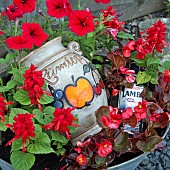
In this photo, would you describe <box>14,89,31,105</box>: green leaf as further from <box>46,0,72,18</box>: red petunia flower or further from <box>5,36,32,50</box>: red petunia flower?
<box>46,0,72,18</box>: red petunia flower

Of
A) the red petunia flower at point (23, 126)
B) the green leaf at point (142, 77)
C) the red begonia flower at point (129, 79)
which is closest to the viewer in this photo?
the red petunia flower at point (23, 126)

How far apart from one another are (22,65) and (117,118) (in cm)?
50

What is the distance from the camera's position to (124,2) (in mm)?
3480

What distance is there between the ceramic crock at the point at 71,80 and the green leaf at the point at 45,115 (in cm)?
8

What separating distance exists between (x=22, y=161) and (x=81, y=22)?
633 millimetres

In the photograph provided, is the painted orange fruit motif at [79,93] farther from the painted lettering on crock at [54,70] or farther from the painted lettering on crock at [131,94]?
the painted lettering on crock at [131,94]

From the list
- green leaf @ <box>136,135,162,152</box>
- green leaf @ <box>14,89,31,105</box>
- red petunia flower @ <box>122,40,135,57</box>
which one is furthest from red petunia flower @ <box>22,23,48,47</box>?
green leaf @ <box>136,135,162,152</box>

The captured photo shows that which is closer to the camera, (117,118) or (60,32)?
(117,118)

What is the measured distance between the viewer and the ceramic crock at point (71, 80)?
1938 millimetres

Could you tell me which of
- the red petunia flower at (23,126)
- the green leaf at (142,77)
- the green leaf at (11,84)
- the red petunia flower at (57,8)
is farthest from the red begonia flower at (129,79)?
the red petunia flower at (23,126)

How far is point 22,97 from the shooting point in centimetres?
184

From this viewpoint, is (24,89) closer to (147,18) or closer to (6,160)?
(6,160)

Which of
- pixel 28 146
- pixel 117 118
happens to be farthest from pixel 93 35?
pixel 28 146

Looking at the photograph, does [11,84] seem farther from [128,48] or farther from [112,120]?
[128,48]
